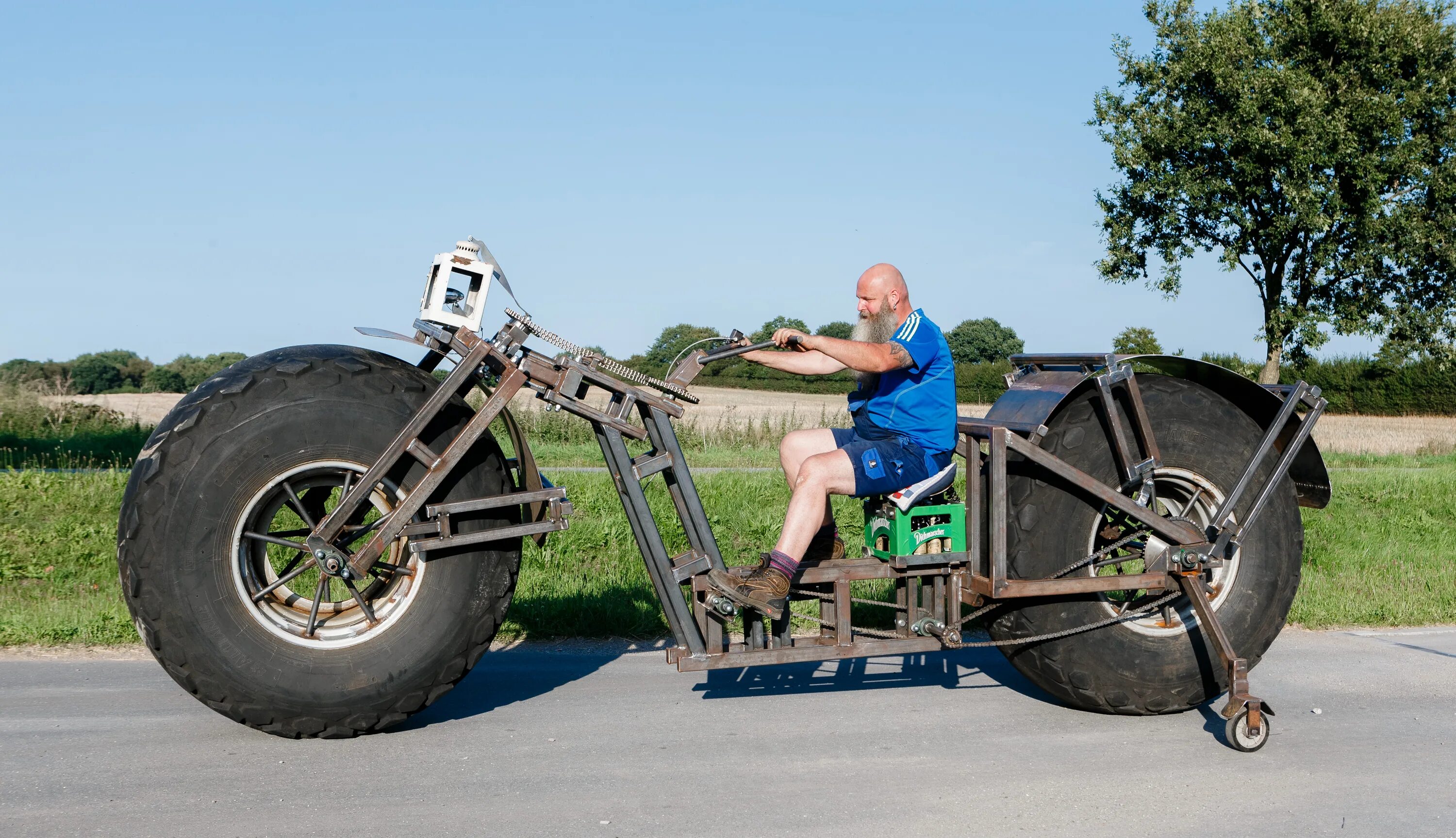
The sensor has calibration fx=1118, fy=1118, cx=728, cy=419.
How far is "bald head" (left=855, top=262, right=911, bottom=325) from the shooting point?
5.32m

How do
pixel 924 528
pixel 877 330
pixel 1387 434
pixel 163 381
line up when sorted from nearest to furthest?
pixel 924 528, pixel 877 330, pixel 1387 434, pixel 163 381

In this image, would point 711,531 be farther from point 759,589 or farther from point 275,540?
point 275,540

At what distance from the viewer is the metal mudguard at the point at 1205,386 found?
5133 millimetres

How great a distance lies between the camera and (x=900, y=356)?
195 inches

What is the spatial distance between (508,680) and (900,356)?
251cm

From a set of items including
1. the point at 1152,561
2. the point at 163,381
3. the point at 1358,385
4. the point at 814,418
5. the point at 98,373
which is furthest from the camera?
the point at 1358,385

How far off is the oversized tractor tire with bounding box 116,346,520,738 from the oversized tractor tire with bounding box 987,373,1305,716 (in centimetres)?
233

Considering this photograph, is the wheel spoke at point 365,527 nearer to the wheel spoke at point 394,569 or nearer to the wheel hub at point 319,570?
the wheel hub at point 319,570

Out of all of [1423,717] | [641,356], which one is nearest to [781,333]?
[1423,717]

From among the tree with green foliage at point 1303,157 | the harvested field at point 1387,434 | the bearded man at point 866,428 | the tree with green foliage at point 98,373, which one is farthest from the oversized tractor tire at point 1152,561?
the tree with green foliage at point 98,373

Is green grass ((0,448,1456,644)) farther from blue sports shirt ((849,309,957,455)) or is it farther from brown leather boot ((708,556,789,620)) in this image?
blue sports shirt ((849,309,957,455))

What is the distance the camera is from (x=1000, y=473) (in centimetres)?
484

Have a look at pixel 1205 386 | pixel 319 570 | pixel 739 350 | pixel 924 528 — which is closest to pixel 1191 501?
pixel 1205 386

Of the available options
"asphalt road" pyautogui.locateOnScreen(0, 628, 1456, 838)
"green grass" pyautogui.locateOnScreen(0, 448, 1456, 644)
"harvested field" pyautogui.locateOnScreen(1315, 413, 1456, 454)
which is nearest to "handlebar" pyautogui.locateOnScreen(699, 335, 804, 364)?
"asphalt road" pyautogui.locateOnScreen(0, 628, 1456, 838)
